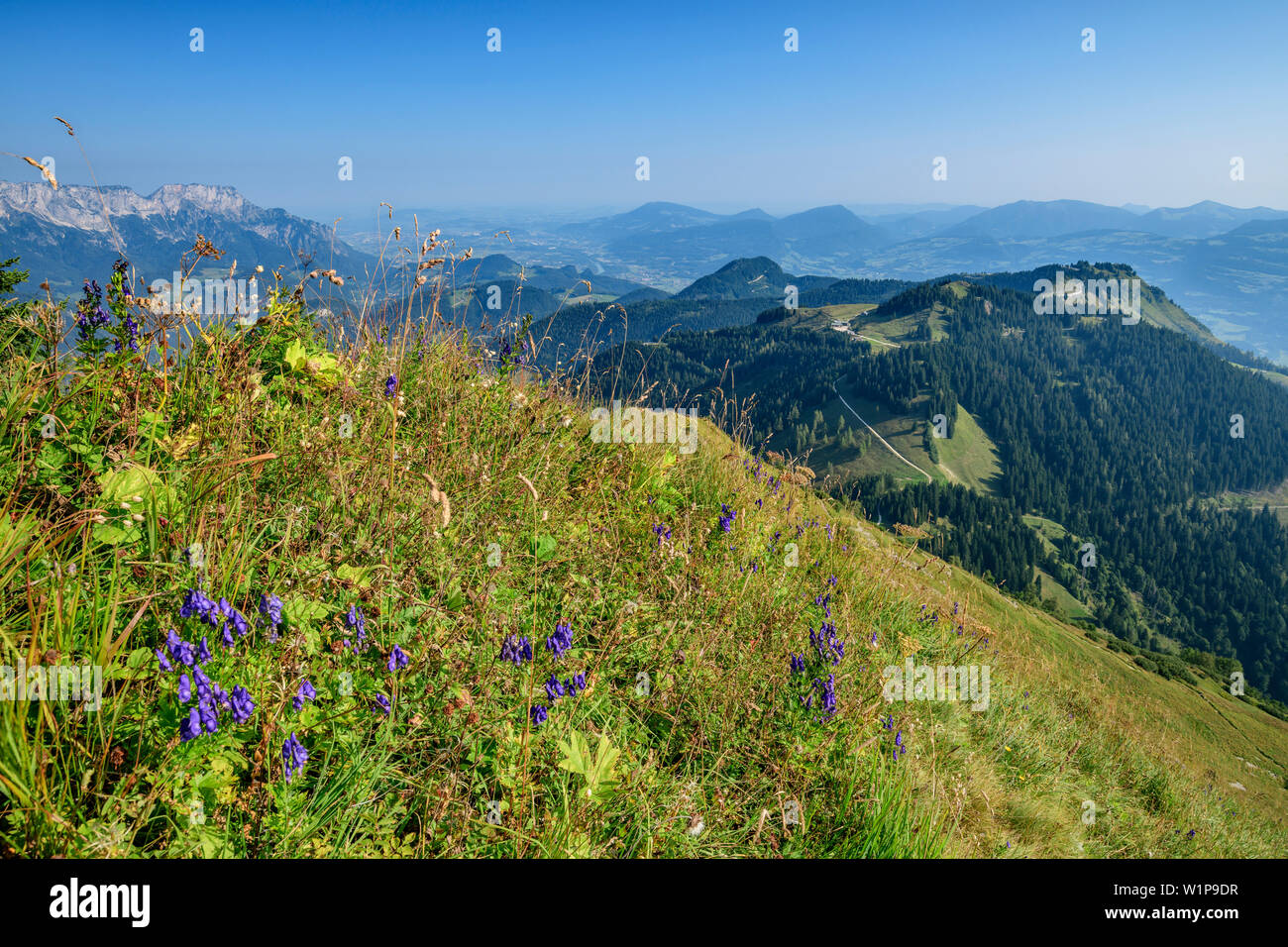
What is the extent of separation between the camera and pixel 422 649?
283 centimetres

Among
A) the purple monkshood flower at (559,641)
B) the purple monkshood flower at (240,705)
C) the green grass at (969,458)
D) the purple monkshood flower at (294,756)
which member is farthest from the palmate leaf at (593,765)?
the green grass at (969,458)

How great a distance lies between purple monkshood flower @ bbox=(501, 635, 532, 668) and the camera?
2691 mm

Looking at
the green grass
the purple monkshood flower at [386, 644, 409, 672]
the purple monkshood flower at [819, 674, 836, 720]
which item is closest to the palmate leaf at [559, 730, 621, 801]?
the purple monkshood flower at [386, 644, 409, 672]

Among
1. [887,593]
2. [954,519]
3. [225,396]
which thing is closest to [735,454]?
[887,593]

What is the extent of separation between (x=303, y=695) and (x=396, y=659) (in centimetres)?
35

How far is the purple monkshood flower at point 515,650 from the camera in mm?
2691

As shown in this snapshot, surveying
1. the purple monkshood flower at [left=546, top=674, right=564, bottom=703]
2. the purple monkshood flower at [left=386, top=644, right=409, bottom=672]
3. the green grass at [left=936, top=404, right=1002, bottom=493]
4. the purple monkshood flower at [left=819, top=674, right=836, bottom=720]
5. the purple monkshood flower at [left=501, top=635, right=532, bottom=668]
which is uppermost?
the purple monkshood flower at [left=386, top=644, right=409, bottom=672]

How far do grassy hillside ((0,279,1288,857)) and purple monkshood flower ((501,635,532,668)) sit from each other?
1 centimetres

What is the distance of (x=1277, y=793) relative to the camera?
100 ft

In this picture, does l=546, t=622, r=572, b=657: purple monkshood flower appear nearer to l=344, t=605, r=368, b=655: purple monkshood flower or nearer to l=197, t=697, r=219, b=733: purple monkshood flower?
l=344, t=605, r=368, b=655: purple monkshood flower

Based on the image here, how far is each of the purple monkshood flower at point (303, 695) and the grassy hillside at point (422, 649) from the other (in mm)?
25

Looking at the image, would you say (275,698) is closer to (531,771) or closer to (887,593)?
(531,771)

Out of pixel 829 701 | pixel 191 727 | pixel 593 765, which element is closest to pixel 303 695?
pixel 191 727

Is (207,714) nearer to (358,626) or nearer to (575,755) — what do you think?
(358,626)
